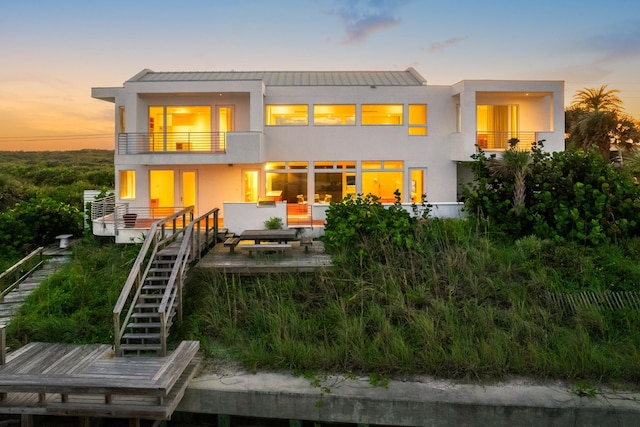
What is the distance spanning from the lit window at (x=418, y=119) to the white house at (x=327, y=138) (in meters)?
0.04

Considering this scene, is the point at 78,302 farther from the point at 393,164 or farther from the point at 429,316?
the point at 393,164

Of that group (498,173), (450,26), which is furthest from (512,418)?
(450,26)

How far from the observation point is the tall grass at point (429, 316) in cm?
829

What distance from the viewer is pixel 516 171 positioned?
13.5 metres

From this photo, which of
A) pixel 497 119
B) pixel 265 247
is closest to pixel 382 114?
pixel 497 119

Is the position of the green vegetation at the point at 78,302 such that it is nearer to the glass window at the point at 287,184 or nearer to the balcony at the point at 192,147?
the balcony at the point at 192,147

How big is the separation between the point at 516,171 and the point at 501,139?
5.04 m

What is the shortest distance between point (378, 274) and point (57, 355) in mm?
7412

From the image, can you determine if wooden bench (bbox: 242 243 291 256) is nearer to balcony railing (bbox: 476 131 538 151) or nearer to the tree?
balcony railing (bbox: 476 131 538 151)

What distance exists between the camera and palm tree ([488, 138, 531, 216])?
43.7 ft

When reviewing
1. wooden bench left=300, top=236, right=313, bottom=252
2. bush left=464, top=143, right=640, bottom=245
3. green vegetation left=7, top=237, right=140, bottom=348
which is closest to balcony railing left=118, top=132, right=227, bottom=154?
green vegetation left=7, top=237, right=140, bottom=348

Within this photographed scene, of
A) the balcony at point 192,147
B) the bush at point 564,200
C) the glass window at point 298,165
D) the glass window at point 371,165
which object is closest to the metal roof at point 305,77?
the balcony at point 192,147

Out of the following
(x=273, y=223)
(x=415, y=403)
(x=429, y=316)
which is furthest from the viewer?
(x=273, y=223)

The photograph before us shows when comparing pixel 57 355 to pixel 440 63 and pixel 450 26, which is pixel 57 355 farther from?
pixel 440 63
